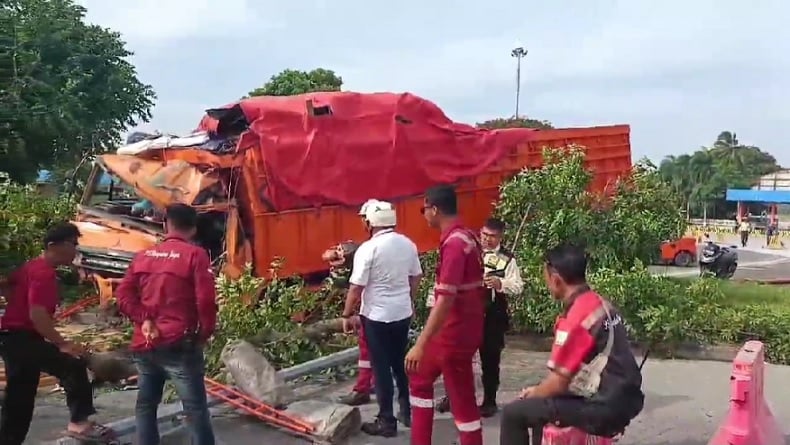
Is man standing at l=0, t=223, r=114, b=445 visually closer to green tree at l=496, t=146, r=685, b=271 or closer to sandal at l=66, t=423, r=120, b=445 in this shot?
sandal at l=66, t=423, r=120, b=445

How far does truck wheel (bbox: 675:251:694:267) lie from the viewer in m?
26.8

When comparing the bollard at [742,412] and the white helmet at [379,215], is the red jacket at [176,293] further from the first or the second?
the bollard at [742,412]

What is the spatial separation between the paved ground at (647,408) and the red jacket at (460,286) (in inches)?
50.4

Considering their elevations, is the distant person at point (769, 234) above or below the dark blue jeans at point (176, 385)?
below

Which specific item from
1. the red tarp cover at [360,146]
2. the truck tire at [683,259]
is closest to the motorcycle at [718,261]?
the truck tire at [683,259]

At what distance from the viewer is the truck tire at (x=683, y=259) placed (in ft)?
87.8

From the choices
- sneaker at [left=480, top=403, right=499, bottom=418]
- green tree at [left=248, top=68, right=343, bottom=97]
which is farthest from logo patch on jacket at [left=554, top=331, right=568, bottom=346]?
green tree at [left=248, top=68, right=343, bottom=97]

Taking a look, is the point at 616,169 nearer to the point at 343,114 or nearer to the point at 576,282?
the point at 343,114

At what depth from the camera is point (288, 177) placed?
9.61m

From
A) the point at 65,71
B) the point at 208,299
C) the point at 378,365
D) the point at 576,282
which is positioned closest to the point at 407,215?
the point at 378,365

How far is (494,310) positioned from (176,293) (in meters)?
2.75

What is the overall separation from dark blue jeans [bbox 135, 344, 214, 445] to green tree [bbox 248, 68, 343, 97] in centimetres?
3130

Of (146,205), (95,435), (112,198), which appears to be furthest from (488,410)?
(112,198)

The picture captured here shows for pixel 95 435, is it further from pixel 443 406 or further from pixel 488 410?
pixel 488 410
